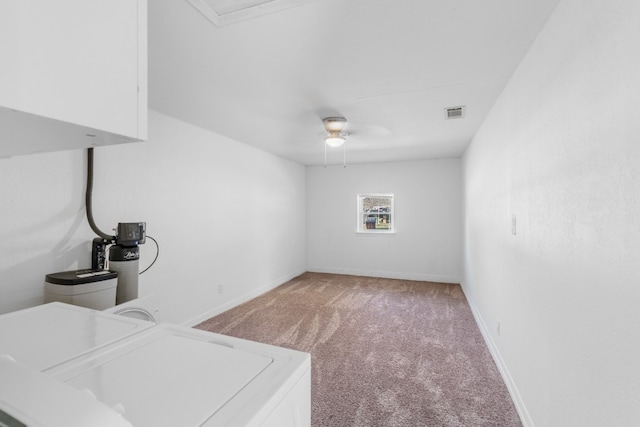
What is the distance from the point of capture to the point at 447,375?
2416 millimetres

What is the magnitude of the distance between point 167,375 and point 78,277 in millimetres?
1490

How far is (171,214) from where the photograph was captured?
3.14 meters

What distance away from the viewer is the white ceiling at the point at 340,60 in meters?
1.53

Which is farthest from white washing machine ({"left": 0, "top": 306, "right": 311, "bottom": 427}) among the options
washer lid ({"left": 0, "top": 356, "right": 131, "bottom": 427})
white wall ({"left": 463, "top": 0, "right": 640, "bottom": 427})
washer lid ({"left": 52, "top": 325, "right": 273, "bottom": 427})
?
white wall ({"left": 463, "top": 0, "right": 640, "bottom": 427})

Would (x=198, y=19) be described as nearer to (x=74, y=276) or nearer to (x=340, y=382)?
(x=74, y=276)

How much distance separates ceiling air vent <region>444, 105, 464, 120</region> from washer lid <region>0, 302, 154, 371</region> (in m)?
2.96

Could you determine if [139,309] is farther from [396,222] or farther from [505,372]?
[396,222]

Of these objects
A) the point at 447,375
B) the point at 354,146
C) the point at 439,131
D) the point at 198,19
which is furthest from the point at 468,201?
the point at 198,19

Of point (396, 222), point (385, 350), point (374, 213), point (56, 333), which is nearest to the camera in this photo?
point (56, 333)

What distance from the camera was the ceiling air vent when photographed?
2897mm

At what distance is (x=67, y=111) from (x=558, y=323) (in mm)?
1925

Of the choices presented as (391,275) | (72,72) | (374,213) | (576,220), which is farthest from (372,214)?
(72,72)

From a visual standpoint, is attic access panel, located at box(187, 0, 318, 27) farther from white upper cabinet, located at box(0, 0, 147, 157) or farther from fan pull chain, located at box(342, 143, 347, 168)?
fan pull chain, located at box(342, 143, 347, 168)

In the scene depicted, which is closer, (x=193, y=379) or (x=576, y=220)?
(x=193, y=379)
